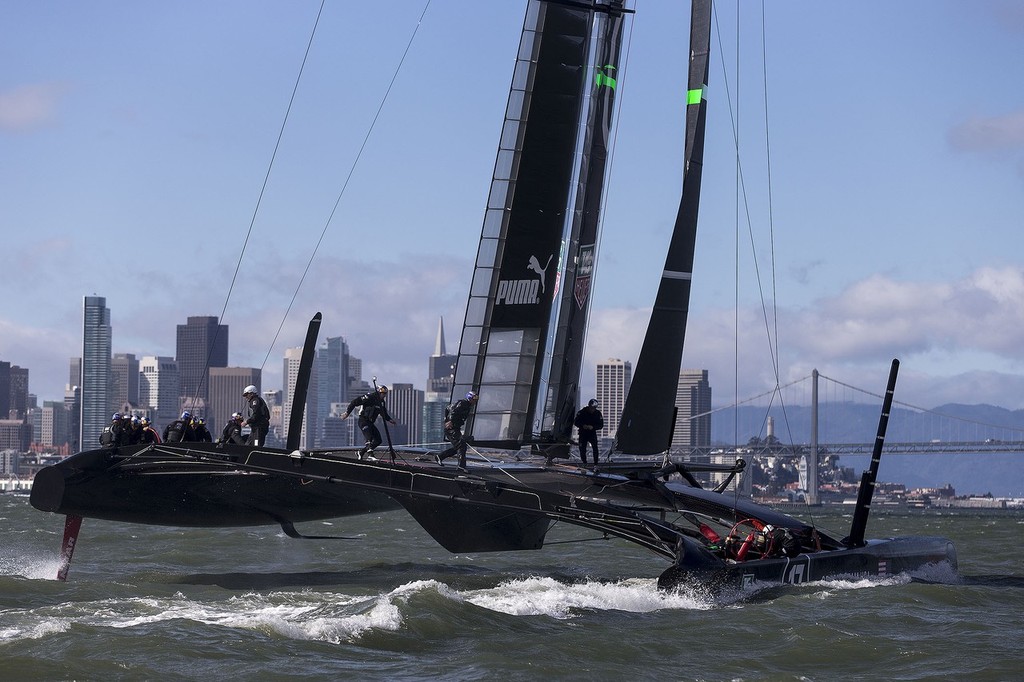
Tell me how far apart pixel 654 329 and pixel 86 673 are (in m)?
8.05

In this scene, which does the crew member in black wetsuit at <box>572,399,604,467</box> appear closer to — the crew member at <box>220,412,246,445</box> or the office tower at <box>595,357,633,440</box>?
the crew member at <box>220,412,246,445</box>

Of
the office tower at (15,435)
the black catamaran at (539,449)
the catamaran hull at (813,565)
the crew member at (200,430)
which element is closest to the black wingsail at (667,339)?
the black catamaran at (539,449)

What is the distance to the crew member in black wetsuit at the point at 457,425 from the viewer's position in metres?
14.6

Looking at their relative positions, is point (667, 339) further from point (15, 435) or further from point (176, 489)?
point (15, 435)

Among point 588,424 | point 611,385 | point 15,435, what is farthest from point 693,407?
point 588,424

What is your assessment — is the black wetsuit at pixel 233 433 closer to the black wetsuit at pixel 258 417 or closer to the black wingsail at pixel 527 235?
the black wetsuit at pixel 258 417

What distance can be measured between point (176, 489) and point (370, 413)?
7.89 feet

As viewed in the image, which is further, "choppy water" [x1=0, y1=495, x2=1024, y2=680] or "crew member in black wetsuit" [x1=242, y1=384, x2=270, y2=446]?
"crew member in black wetsuit" [x1=242, y1=384, x2=270, y2=446]

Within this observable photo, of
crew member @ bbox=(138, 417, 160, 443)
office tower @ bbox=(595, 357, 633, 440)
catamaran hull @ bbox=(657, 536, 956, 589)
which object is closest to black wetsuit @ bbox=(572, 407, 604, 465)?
catamaran hull @ bbox=(657, 536, 956, 589)

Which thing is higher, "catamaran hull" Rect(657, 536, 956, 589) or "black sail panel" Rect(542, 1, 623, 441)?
"black sail panel" Rect(542, 1, 623, 441)

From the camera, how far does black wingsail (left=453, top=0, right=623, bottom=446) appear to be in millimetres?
15000

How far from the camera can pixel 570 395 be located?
1605 cm

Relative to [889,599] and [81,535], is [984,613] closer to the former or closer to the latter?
[889,599]

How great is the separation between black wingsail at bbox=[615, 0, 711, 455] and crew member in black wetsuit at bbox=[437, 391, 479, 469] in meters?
1.72
